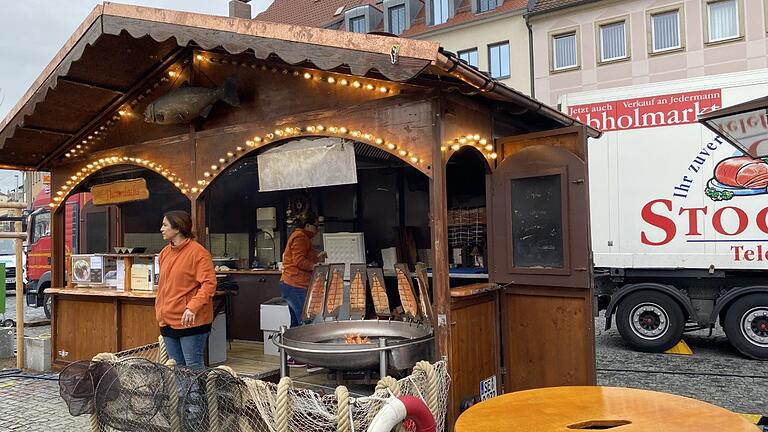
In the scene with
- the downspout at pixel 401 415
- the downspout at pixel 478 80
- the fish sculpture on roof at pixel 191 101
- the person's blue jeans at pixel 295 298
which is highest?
the fish sculpture on roof at pixel 191 101

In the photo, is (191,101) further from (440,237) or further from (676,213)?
(676,213)

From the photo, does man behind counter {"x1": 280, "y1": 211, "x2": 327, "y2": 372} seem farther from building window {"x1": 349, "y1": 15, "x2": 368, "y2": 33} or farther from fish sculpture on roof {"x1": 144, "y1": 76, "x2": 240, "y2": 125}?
building window {"x1": 349, "y1": 15, "x2": 368, "y2": 33}

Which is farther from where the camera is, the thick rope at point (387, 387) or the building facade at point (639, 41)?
the building facade at point (639, 41)

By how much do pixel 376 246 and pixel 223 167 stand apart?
356 cm

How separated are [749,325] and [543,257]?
14.2 ft

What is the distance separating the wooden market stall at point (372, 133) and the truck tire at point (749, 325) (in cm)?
350

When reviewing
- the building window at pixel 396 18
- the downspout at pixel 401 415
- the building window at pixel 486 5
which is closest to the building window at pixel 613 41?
the building window at pixel 486 5

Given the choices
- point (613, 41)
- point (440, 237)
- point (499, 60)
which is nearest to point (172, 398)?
point (440, 237)

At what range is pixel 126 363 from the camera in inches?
187

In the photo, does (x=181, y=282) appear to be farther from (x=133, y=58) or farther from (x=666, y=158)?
(x=666, y=158)

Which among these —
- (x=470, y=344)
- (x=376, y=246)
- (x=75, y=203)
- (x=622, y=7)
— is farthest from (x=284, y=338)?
(x=622, y=7)

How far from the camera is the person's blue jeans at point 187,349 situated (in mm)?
5176

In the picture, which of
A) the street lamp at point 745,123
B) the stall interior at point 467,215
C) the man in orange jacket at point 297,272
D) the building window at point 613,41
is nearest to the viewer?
the street lamp at point 745,123

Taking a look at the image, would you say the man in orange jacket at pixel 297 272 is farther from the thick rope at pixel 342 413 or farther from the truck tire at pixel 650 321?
the truck tire at pixel 650 321
